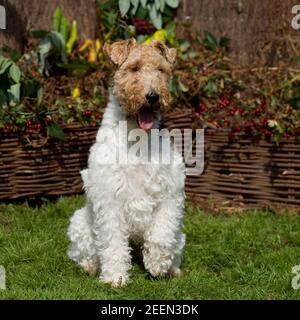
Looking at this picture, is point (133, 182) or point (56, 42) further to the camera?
point (56, 42)

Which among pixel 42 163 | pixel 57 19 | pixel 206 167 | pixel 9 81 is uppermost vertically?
pixel 57 19

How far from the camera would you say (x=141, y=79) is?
4867 mm

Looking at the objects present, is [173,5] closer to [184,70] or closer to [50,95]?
[184,70]

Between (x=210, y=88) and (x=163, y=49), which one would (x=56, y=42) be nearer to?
(x=210, y=88)

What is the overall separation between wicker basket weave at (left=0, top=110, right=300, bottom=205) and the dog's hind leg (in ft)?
5.37

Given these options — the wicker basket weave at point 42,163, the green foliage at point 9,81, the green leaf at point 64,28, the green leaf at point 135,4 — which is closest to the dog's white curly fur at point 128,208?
the wicker basket weave at point 42,163

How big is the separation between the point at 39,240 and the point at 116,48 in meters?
1.84

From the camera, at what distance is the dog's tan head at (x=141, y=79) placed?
190 inches

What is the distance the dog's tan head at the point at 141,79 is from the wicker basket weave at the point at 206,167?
80.9 inches

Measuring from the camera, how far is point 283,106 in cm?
737

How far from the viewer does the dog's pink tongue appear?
4.92 metres

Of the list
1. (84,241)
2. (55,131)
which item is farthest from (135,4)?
(84,241)

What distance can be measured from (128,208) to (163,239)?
329 millimetres

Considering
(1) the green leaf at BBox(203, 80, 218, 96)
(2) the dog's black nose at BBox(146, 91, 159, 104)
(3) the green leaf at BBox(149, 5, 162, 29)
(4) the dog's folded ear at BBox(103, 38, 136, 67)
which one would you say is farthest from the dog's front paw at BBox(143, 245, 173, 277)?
(3) the green leaf at BBox(149, 5, 162, 29)
